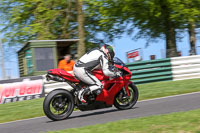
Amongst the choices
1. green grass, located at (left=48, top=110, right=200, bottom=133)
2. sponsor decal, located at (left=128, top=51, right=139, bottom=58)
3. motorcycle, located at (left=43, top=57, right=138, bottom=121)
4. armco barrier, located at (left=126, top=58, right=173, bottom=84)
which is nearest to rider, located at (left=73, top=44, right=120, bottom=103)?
motorcycle, located at (left=43, top=57, right=138, bottom=121)

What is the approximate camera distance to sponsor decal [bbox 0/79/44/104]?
42.3 ft

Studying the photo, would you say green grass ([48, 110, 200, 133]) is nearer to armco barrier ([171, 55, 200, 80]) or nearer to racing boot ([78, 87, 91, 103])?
racing boot ([78, 87, 91, 103])

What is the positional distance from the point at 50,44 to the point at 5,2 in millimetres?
7193

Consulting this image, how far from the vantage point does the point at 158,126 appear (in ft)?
17.1

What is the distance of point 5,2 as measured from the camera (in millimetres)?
21641

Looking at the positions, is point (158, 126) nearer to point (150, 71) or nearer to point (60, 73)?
point (60, 73)

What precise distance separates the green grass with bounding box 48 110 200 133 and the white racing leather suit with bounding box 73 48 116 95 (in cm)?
162

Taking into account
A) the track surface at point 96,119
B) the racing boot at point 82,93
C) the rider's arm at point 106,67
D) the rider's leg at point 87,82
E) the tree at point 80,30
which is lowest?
the track surface at point 96,119

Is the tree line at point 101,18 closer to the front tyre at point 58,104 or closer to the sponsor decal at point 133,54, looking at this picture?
the sponsor decal at point 133,54

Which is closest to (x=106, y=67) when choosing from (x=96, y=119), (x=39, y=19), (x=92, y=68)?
(x=92, y=68)

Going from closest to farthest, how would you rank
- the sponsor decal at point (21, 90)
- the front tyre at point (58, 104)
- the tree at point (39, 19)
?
the front tyre at point (58, 104) < the sponsor decal at point (21, 90) < the tree at point (39, 19)

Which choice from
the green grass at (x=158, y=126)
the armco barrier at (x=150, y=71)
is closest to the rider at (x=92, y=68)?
the green grass at (x=158, y=126)

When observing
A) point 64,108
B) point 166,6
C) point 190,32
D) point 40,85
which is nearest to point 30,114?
point 64,108

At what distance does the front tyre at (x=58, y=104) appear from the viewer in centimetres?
693
